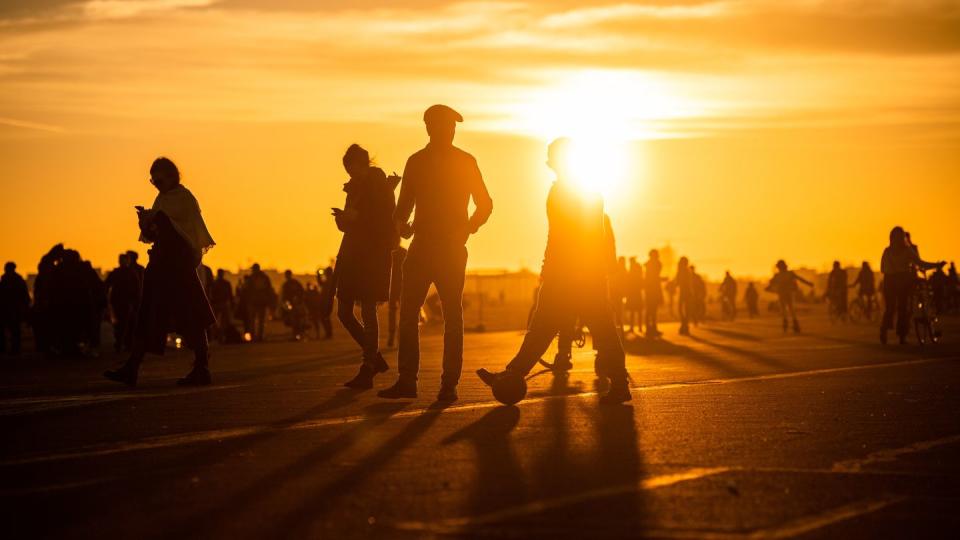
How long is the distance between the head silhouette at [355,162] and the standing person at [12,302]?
744 inches

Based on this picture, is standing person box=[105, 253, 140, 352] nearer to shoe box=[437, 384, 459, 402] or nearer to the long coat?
the long coat

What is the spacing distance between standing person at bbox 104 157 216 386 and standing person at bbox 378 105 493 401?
9.27ft

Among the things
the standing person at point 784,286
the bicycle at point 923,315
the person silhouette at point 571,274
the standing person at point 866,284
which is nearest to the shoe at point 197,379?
the person silhouette at point 571,274

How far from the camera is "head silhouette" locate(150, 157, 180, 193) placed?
14477 mm

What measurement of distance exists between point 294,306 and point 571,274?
27662 mm

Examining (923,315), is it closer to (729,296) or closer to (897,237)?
(897,237)

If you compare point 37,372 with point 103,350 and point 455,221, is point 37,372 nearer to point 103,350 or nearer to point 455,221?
point 455,221

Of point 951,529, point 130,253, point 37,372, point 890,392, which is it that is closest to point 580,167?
point 890,392

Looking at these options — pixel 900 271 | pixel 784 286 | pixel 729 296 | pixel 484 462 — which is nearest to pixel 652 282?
pixel 784 286

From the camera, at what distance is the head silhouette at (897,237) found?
25.6 m

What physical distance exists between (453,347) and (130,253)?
20.1m

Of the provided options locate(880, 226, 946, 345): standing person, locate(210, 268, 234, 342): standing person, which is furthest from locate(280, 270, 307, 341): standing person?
locate(880, 226, 946, 345): standing person

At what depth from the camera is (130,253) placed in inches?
1235

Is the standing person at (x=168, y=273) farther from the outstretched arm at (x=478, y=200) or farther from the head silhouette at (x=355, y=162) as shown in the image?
the outstretched arm at (x=478, y=200)
